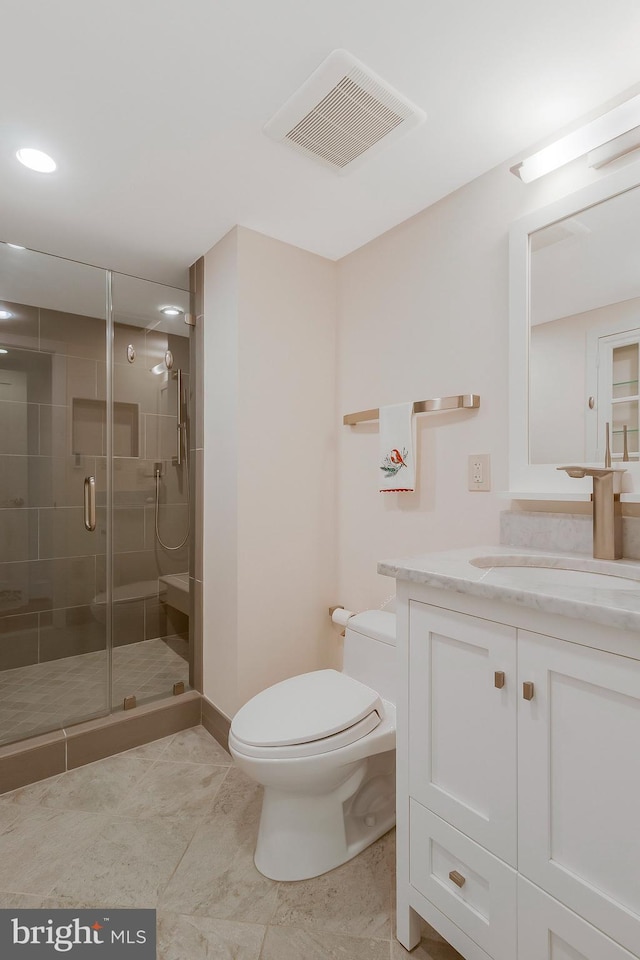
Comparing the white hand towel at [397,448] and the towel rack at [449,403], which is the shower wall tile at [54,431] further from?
the towel rack at [449,403]

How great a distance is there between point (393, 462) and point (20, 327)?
5.35 ft

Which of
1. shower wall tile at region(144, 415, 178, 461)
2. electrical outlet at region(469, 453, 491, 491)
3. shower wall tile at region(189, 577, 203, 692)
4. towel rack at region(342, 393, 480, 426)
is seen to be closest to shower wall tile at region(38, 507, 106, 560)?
shower wall tile at region(144, 415, 178, 461)

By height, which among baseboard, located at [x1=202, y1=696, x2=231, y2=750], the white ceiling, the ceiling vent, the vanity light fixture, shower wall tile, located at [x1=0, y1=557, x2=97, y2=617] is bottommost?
baseboard, located at [x1=202, y1=696, x2=231, y2=750]

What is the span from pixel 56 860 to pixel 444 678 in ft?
4.47

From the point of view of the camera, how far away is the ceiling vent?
4.12ft

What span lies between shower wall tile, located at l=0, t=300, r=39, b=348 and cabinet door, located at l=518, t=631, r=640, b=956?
6.93 feet

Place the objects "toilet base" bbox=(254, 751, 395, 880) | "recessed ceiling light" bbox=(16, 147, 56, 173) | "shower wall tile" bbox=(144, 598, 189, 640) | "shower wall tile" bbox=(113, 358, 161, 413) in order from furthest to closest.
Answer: "shower wall tile" bbox=(144, 598, 189, 640) < "shower wall tile" bbox=(113, 358, 161, 413) < "recessed ceiling light" bbox=(16, 147, 56, 173) < "toilet base" bbox=(254, 751, 395, 880)

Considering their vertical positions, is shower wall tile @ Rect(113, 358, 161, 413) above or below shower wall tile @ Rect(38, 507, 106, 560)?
above

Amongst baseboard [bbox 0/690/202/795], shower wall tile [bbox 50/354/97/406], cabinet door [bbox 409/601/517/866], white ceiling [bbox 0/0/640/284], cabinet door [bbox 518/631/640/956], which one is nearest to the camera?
cabinet door [bbox 518/631/640/956]

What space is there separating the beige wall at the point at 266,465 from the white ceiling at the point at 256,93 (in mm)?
290

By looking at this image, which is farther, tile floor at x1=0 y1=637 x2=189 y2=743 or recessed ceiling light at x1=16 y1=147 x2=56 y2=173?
tile floor at x1=0 y1=637 x2=189 y2=743

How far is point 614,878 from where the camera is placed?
2.66ft

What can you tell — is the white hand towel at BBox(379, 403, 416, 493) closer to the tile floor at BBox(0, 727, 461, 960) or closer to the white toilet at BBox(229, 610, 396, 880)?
the white toilet at BBox(229, 610, 396, 880)

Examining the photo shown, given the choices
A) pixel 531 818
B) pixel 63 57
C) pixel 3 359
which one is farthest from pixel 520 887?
pixel 3 359
